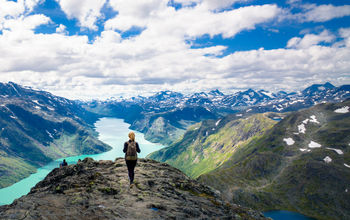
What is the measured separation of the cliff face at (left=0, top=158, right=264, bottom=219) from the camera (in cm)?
2066

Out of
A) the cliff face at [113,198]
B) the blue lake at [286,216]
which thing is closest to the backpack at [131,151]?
the cliff face at [113,198]

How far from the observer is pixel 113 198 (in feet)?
82.4

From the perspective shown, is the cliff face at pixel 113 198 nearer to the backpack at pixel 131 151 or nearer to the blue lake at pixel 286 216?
the backpack at pixel 131 151

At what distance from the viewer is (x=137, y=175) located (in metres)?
34.2

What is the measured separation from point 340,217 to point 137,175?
228m

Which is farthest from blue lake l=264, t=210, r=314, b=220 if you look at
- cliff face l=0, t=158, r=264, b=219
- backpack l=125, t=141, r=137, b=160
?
backpack l=125, t=141, r=137, b=160

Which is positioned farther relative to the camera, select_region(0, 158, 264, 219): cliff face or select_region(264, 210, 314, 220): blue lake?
select_region(264, 210, 314, 220): blue lake

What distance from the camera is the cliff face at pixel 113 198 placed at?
20656 millimetres


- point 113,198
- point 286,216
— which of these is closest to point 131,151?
point 113,198

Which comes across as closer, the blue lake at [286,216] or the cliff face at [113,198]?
the cliff face at [113,198]

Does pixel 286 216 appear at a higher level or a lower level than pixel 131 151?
lower

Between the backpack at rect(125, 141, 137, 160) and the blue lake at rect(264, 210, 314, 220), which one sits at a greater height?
the backpack at rect(125, 141, 137, 160)

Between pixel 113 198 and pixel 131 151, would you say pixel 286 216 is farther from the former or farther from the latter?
pixel 131 151

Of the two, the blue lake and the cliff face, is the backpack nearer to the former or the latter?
the cliff face
